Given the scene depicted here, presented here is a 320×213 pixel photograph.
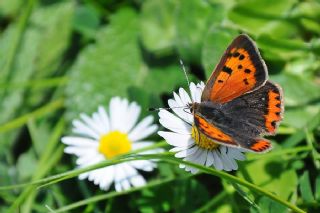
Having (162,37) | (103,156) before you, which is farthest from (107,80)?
(103,156)

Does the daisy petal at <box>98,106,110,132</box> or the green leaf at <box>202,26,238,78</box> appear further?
the daisy petal at <box>98,106,110,132</box>

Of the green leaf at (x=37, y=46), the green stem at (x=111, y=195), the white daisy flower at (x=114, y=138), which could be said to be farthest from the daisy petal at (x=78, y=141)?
the green leaf at (x=37, y=46)

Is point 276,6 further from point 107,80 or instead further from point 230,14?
point 107,80

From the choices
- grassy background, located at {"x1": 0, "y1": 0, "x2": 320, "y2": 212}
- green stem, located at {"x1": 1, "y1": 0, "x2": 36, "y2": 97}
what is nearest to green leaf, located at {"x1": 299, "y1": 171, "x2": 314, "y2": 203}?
grassy background, located at {"x1": 0, "y1": 0, "x2": 320, "y2": 212}

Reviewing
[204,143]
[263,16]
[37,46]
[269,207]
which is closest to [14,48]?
[37,46]

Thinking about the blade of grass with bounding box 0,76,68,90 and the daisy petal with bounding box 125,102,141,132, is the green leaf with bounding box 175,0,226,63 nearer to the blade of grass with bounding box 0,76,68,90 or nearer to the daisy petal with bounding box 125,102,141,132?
the daisy petal with bounding box 125,102,141,132

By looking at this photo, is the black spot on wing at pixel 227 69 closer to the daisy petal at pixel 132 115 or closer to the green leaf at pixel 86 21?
the daisy petal at pixel 132 115
